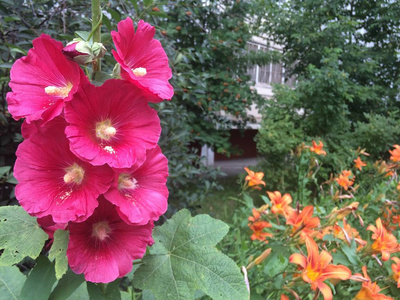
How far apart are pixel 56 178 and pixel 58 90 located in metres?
0.16

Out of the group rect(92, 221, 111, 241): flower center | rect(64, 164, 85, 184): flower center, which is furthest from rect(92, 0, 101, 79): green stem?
rect(92, 221, 111, 241): flower center

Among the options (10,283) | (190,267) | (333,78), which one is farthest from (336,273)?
(333,78)

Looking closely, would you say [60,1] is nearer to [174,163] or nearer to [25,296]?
[174,163]

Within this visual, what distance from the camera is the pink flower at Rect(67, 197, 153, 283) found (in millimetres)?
607

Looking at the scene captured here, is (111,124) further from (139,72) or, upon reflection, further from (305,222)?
(305,222)

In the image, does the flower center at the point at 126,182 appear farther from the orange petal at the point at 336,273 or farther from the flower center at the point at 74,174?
the orange petal at the point at 336,273

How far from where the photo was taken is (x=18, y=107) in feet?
1.91

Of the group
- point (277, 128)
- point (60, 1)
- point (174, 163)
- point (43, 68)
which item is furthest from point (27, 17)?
point (277, 128)

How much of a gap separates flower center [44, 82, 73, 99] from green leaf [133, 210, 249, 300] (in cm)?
38

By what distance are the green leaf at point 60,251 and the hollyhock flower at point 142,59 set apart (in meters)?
0.30

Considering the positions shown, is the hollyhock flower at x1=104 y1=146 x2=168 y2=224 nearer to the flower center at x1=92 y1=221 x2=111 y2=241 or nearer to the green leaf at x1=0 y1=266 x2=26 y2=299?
the flower center at x1=92 y1=221 x2=111 y2=241

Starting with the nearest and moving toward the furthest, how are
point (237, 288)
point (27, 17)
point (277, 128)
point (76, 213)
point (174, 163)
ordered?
point (76, 213) < point (237, 288) < point (27, 17) < point (174, 163) < point (277, 128)

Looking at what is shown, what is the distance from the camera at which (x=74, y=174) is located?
61 cm

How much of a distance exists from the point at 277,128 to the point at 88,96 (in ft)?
15.1
